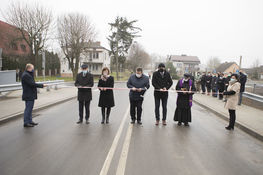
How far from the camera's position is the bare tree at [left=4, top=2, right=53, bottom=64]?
2283 centimetres

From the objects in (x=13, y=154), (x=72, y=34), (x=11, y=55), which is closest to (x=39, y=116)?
(x=13, y=154)

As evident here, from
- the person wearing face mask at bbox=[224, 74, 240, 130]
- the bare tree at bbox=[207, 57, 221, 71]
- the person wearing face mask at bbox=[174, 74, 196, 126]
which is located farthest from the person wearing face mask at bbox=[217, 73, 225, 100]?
the bare tree at bbox=[207, 57, 221, 71]

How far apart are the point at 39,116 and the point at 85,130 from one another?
2900mm

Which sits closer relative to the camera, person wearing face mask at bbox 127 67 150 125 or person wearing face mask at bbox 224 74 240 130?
person wearing face mask at bbox 224 74 240 130

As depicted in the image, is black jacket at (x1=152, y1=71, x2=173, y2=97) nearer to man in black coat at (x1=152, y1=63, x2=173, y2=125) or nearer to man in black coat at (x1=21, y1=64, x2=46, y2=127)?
man in black coat at (x1=152, y1=63, x2=173, y2=125)

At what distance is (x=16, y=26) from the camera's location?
77.1 feet

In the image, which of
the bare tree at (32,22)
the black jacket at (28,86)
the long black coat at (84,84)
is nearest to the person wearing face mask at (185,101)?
the long black coat at (84,84)

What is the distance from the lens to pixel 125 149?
422 centimetres

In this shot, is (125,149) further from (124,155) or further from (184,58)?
(184,58)

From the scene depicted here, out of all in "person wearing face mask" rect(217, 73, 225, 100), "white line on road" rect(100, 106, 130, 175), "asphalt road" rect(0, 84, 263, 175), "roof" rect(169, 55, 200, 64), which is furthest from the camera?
"roof" rect(169, 55, 200, 64)

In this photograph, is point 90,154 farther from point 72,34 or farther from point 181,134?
point 72,34

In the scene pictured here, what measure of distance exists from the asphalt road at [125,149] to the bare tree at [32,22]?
70.9 ft

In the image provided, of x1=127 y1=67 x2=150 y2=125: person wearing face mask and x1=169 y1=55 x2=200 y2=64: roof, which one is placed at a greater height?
x1=169 y1=55 x2=200 y2=64: roof

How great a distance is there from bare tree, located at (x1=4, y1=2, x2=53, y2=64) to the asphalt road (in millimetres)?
21613
